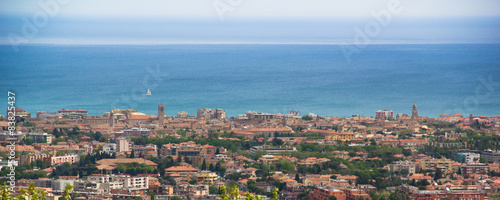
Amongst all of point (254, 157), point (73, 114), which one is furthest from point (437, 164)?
point (73, 114)

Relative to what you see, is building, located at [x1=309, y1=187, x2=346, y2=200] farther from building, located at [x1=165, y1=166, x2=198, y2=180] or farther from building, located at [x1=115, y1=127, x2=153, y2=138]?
building, located at [x1=115, y1=127, x2=153, y2=138]

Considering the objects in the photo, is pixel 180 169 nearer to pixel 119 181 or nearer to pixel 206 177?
pixel 206 177

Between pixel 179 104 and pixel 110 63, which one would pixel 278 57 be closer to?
pixel 110 63

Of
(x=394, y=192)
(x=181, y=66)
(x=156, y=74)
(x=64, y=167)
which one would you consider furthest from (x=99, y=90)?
(x=394, y=192)

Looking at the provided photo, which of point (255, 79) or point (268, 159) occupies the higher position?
point (255, 79)

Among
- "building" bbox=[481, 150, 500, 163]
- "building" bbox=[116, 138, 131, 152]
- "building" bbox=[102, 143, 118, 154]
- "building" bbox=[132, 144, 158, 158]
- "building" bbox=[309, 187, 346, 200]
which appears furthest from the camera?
"building" bbox=[116, 138, 131, 152]

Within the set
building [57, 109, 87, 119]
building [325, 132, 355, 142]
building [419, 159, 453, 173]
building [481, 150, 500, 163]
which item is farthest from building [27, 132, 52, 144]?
building [481, 150, 500, 163]
